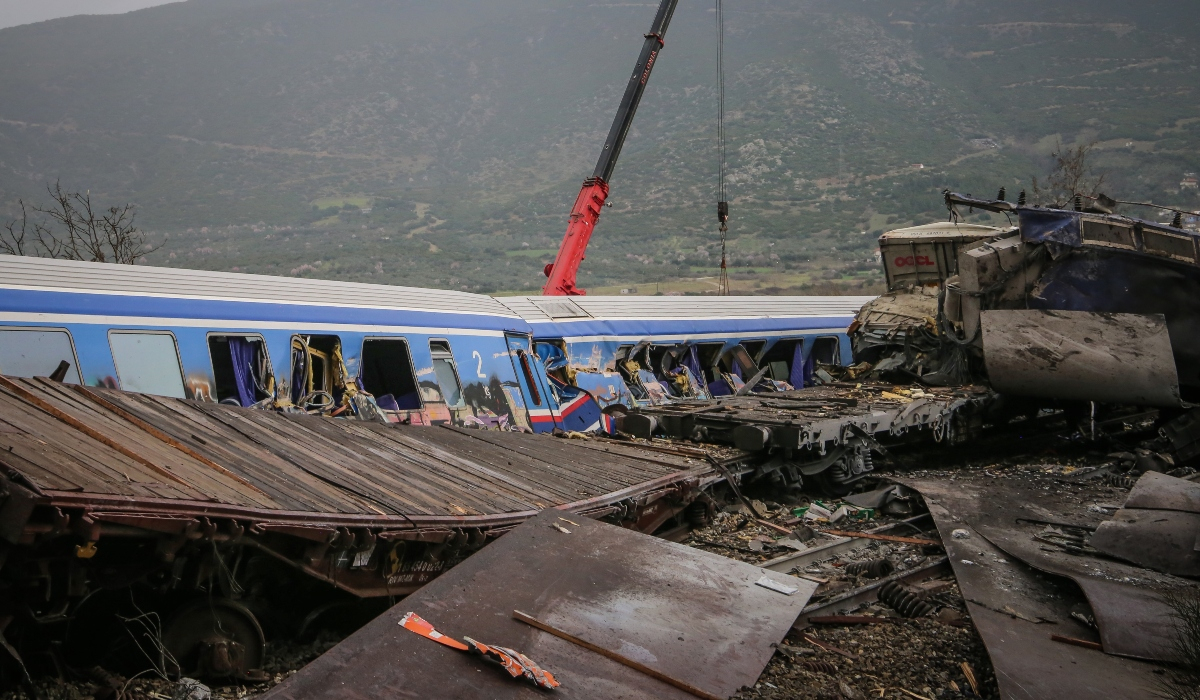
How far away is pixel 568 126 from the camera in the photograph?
87.6m

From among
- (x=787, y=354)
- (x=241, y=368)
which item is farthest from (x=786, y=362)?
(x=241, y=368)

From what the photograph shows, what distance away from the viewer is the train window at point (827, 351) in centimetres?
1911

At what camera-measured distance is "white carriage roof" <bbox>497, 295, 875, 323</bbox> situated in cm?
1461

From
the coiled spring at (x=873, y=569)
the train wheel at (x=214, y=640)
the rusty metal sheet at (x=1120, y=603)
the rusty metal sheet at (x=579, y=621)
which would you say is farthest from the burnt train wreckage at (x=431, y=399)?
the rusty metal sheet at (x=1120, y=603)

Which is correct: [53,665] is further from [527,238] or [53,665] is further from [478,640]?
[527,238]

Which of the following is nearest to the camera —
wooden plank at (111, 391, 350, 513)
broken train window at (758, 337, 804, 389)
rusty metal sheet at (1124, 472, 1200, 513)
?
wooden plank at (111, 391, 350, 513)

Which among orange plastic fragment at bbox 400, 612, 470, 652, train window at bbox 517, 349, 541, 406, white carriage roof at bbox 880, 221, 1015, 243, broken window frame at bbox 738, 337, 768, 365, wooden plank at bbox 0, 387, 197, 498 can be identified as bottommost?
broken window frame at bbox 738, 337, 768, 365

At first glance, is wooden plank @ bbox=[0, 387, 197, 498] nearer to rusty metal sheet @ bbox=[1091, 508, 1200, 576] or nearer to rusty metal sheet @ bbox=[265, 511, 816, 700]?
rusty metal sheet @ bbox=[265, 511, 816, 700]

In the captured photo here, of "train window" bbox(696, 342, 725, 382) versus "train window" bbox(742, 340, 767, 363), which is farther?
"train window" bbox(742, 340, 767, 363)

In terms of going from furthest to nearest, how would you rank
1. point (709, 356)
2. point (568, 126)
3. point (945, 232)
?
point (568, 126), point (709, 356), point (945, 232)

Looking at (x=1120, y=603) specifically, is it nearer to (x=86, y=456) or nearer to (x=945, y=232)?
(x=86, y=456)

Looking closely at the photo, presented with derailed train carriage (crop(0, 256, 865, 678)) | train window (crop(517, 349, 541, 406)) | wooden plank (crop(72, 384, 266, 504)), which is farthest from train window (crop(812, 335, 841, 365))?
wooden plank (crop(72, 384, 266, 504))

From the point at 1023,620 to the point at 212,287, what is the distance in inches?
324

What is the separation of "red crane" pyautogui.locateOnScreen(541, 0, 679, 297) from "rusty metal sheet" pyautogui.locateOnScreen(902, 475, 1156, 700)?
9.99m
